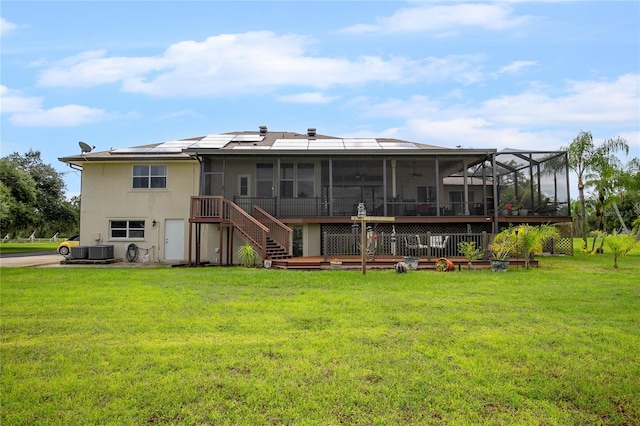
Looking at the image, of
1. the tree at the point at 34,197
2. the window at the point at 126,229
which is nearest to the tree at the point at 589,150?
the window at the point at 126,229

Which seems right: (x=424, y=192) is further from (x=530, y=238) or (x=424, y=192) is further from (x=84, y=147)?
(x=84, y=147)

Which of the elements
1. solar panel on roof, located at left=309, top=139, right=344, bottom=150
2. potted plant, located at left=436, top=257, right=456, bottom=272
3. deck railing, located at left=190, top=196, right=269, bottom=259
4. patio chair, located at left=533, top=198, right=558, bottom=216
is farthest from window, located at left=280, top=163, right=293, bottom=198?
patio chair, located at left=533, top=198, right=558, bottom=216

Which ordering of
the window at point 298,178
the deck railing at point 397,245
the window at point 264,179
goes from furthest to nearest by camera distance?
the window at point 298,178
the window at point 264,179
the deck railing at point 397,245

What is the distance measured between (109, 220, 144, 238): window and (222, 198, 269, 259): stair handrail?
538 centimetres

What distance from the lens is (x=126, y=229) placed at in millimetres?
18438

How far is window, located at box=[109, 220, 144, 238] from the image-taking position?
18.4 metres

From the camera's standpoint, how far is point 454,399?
12.3 ft

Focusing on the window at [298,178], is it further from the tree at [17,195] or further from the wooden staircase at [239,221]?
the tree at [17,195]

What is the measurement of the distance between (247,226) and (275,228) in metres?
1.30

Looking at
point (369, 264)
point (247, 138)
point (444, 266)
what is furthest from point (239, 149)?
point (444, 266)

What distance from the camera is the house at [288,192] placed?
17.0m

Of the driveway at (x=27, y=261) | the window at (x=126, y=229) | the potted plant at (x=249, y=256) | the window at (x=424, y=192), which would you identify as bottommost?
the driveway at (x=27, y=261)

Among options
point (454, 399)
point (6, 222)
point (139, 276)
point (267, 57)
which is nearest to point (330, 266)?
point (139, 276)

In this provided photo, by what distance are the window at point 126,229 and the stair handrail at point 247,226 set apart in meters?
5.38
